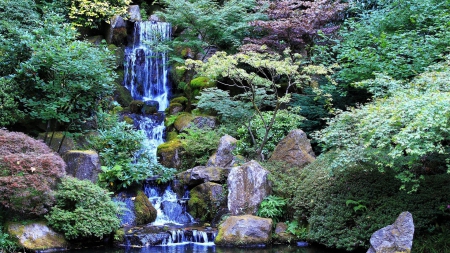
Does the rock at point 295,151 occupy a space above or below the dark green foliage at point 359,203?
above

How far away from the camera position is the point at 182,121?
48.7 ft

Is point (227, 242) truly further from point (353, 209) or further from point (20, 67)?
point (20, 67)

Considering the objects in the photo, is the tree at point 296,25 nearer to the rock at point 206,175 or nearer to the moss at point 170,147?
the moss at point 170,147

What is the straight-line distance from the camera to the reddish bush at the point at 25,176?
26.1ft

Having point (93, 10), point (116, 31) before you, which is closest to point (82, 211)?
point (116, 31)

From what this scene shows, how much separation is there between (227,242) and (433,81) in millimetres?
5362

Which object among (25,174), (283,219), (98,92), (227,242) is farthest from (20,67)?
(283,219)

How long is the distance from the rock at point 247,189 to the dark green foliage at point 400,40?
12.9 ft

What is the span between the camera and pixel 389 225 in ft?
24.1

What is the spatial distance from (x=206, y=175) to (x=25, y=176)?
182 inches

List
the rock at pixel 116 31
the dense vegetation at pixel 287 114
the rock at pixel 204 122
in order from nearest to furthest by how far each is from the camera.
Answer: the dense vegetation at pixel 287 114
the rock at pixel 204 122
the rock at pixel 116 31

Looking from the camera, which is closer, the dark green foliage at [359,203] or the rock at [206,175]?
the dark green foliage at [359,203]

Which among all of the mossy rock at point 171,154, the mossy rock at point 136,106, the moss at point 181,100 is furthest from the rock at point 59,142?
the moss at point 181,100

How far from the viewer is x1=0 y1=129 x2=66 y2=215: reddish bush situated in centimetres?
795
